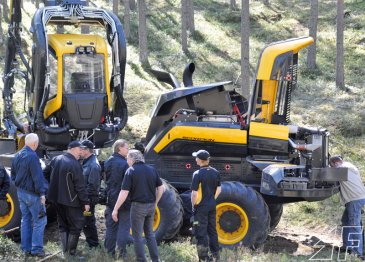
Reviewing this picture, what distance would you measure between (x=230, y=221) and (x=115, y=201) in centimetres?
240

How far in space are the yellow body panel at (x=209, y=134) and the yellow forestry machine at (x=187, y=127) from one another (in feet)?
0.06

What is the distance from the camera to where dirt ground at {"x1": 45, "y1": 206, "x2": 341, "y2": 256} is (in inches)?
464

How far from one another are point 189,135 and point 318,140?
7.62 feet

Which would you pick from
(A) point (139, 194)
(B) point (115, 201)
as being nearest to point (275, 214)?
(B) point (115, 201)

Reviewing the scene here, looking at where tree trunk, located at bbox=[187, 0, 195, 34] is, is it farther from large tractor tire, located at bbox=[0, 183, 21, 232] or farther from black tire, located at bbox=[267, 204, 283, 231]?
large tractor tire, located at bbox=[0, 183, 21, 232]

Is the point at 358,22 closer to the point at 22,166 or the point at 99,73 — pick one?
the point at 99,73

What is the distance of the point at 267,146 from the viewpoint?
1166 cm

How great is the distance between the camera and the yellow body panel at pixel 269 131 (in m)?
11.5

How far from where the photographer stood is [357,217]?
11320 millimetres

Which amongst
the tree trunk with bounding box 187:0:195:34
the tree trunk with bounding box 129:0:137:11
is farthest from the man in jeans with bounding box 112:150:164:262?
the tree trunk with bounding box 129:0:137:11

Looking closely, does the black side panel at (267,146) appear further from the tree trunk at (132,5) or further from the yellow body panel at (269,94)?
the tree trunk at (132,5)

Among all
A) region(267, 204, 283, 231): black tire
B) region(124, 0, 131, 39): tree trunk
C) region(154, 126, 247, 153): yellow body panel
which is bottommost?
region(267, 204, 283, 231): black tire

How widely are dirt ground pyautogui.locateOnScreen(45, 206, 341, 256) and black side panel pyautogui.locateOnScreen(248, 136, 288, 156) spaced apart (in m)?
1.68

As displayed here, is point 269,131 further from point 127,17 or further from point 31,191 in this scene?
point 127,17
